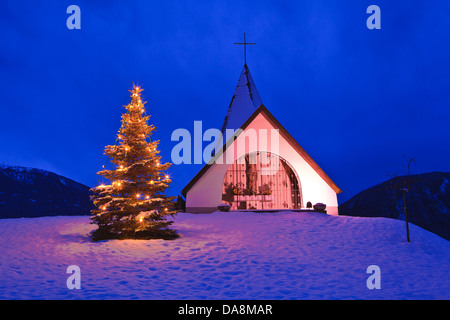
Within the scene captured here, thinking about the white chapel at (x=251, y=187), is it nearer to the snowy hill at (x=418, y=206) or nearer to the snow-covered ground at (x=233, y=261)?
the snow-covered ground at (x=233, y=261)

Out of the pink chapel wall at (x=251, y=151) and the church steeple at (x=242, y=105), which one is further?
the church steeple at (x=242, y=105)

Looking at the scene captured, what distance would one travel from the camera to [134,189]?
10.2m

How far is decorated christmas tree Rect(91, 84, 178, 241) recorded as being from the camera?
9.89m

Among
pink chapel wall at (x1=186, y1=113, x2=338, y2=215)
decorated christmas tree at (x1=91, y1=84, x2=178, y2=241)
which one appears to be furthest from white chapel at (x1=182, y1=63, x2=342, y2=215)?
decorated christmas tree at (x1=91, y1=84, x2=178, y2=241)

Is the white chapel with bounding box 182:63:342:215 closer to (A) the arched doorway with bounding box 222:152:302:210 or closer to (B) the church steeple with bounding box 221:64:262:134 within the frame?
(A) the arched doorway with bounding box 222:152:302:210

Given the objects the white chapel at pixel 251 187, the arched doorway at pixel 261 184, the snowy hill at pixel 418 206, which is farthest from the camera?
the snowy hill at pixel 418 206

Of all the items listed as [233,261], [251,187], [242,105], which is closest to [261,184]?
[251,187]

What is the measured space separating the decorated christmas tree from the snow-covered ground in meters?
0.70

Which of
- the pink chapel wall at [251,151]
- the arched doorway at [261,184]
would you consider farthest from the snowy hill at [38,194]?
the pink chapel wall at [251,151]

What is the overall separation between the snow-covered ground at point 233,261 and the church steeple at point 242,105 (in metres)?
10.0

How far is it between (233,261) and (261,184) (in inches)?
419

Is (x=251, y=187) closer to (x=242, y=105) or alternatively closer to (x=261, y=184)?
(x=261, y=184)

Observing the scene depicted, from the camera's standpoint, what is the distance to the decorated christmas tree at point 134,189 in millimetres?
9891
